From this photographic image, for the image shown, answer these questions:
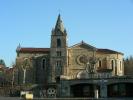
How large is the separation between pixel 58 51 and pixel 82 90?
727 inches

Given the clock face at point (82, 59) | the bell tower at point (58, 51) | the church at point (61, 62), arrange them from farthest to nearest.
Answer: the clock face at point (82, 59) → the bell tower at point (58, 51) → the church at point (61, 62)

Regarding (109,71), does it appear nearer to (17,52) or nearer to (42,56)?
(42,56)

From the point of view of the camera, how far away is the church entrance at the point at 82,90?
310ft

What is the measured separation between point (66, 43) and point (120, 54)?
55.9 feet

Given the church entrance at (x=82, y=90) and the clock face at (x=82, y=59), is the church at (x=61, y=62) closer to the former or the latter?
the clock face at (x=82, y=59)

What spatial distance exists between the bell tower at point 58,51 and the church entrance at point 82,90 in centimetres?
1481

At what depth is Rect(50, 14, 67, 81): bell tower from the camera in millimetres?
110188

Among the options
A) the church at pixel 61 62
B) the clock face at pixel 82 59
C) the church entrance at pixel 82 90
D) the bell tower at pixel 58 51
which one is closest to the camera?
the church entrance at pixel 82 90

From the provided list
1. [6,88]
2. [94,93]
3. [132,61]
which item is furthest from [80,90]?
[132,61]

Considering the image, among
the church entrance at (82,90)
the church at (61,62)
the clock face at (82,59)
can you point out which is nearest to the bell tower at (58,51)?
the church at (61,62)

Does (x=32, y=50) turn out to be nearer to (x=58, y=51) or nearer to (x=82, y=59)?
(x=58, y=51)

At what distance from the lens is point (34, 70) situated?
115625 millimetres

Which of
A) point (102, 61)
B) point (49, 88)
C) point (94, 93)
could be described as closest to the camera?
point (94, 93)

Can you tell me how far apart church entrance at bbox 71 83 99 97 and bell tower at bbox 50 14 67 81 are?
583 inches
